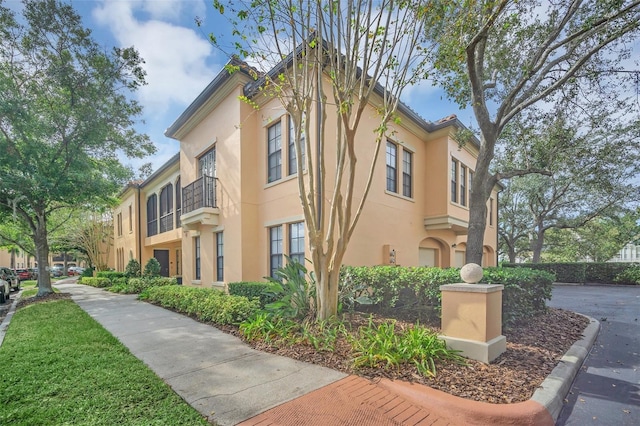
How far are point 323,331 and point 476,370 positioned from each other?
2.39 m

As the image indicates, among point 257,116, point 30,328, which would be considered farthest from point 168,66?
point 30,328

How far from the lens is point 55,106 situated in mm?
11836

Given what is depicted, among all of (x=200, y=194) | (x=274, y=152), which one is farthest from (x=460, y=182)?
(x=200, y=194)

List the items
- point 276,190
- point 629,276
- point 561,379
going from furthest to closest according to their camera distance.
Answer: point 629,276 → point 276,190 → point 561,379

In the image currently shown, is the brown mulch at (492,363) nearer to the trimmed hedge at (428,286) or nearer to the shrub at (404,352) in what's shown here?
the shrub at (404,352)

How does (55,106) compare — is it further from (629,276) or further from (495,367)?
(629,276)

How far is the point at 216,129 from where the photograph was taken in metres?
11.7

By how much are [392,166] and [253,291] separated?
20.9ft

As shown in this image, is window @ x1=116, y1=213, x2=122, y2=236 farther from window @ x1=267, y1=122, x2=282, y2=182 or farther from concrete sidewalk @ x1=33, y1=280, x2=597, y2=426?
concrete sidewalk @ x1=33, y1=280, x2=597, y2=426

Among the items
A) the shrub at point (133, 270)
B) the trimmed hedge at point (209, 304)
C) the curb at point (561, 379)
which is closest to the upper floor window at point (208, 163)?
the trimmed hedge at point (209, 304)

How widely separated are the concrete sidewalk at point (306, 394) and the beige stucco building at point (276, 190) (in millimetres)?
4417

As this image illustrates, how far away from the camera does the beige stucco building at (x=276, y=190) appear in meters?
9.79

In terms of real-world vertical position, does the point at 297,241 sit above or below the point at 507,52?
below

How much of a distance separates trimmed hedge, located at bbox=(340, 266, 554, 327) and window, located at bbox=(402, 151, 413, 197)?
17.2 feet
